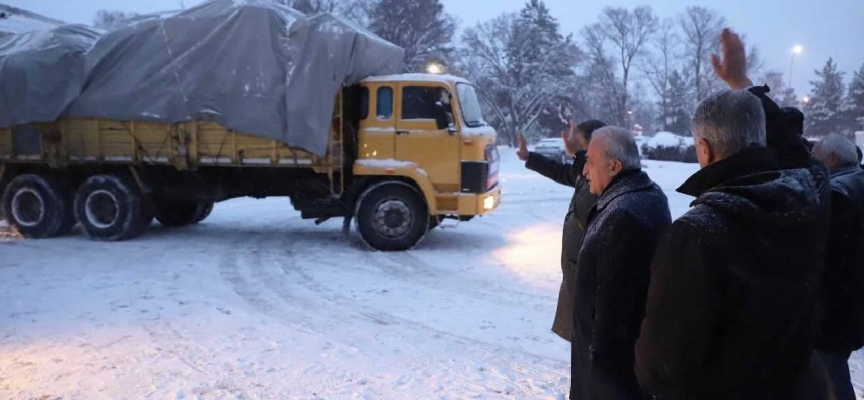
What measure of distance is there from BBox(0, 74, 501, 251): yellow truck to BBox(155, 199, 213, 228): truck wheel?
2.15ft

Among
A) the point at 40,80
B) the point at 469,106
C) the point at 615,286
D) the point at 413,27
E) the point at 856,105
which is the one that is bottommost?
the point at 615,286

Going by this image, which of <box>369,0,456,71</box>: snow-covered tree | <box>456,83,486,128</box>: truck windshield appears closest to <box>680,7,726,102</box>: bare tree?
<box>369,0,456,71</box>: snow-covered tree

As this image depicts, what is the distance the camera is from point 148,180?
10898 millimetres

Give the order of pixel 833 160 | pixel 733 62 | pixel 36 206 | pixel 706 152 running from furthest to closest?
pixel 36 206, pixel 833 160, pixel 733 62, pixel 706 152

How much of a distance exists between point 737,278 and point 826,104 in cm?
6712

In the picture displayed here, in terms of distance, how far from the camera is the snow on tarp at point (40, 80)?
34.4 feet

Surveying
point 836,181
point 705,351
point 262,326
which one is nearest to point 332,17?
point 262,326

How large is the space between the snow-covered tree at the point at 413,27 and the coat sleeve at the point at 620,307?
4347 cm

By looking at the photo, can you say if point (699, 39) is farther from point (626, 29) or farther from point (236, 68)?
point (236, 68)

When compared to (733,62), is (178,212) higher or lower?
lower

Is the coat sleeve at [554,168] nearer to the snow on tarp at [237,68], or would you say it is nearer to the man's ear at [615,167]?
the man's ear at [615,167]

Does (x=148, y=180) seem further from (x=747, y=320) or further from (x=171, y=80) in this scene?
(x=747, y=320)

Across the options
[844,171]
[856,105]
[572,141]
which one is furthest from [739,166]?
[856,105]

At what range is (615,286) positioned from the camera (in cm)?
253
